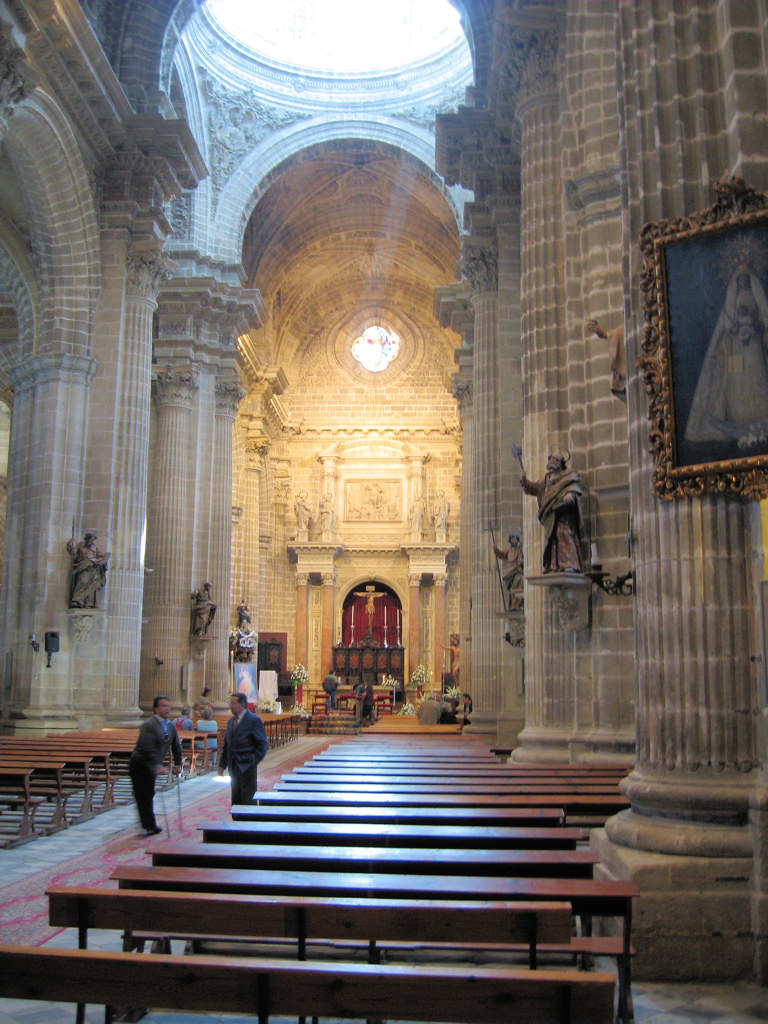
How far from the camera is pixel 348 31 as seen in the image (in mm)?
30609

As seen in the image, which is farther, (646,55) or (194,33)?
(194,33)

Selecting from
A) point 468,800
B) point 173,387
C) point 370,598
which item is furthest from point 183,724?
point 370,598

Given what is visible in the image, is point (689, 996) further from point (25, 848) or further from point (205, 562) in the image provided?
point (205, 562)

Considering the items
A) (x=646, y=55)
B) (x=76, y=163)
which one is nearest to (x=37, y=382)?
(x=76, y=163)

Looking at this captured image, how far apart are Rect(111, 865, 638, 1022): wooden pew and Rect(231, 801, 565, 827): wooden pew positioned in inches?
56.7

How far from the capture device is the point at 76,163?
52.6 ft

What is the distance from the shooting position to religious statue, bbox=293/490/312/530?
37.0m

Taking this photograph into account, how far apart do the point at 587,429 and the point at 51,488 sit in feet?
31.8

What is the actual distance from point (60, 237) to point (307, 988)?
1572 cm

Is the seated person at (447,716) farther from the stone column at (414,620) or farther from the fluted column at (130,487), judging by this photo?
the stone column at (414,620)

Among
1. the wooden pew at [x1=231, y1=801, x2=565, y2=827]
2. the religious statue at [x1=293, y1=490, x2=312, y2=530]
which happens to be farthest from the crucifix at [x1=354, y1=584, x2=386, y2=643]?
the wooden pew at [x1=231, y1=801, x2=565, y2=827]

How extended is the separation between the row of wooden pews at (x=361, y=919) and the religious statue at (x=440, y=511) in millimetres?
30849

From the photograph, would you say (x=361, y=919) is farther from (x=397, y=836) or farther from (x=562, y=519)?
(x=562, y=519)

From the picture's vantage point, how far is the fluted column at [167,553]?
21984 mm
